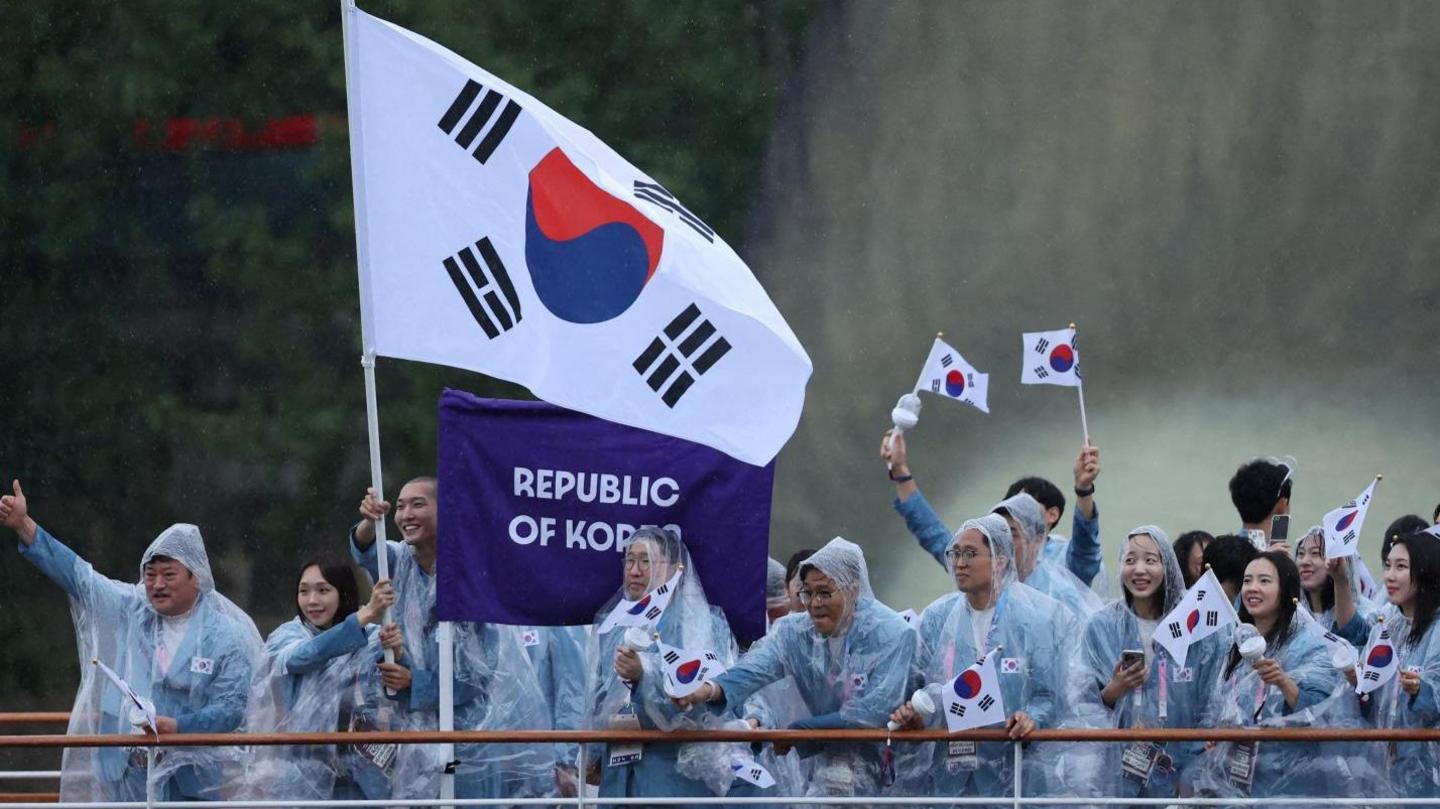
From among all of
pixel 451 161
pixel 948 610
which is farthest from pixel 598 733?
pixel 451 161

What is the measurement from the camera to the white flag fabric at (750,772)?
758cm

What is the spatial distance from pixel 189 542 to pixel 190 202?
8.46 metres

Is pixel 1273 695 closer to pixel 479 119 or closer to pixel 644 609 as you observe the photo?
pixel 644 609

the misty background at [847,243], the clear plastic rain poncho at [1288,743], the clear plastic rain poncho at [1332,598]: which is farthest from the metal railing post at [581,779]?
the misty background at [847,243]

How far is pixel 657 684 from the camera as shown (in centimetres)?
736

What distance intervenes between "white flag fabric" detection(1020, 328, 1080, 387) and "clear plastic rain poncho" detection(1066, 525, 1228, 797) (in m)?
1.62

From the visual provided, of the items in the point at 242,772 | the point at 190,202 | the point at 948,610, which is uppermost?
the point at 190,202

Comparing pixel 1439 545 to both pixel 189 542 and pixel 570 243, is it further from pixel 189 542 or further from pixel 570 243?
pixel 189 542

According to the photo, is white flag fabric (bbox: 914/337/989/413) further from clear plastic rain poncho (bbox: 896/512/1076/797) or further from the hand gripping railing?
the hand gripping railing

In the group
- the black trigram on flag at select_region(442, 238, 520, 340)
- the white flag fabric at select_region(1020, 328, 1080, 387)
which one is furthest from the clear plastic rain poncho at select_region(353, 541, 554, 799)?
the white flag fabric at select_region(1020, 328, 1080, 387)

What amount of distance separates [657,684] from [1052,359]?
2681mm

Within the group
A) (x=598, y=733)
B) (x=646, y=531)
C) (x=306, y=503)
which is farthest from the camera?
(x=306, y=503)

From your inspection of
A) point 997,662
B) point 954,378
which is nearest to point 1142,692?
point 997,662

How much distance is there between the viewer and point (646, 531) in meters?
7.76
